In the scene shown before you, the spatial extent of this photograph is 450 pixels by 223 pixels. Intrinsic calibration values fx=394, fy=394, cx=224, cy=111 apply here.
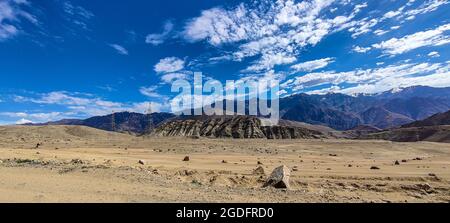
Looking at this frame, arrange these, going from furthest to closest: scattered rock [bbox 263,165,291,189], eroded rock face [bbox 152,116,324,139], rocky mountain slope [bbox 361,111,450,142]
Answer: eroded rock face [bbox 152,116,324,139] → rocky mountain slope [bbox 361,111,450,142] → scattered rock [bbox 263,165,291,189]

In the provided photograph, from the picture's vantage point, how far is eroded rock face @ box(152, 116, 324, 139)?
538 ft

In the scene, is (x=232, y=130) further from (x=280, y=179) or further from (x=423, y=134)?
(x=280, y=179)

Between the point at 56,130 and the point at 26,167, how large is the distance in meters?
134

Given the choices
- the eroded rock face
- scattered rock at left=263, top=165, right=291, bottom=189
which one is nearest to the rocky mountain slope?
the eroded rock face

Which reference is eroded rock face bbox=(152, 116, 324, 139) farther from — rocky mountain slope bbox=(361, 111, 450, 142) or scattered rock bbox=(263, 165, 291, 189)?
scattered rock bbox=(263, 165, 291, 189)

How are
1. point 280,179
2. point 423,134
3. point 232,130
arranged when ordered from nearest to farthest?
point 280,179 < point 423,134 < point 232,130

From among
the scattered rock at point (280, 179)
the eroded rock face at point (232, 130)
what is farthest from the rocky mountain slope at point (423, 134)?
the scattered rock at point (280, 179)

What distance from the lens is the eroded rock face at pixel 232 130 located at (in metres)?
164

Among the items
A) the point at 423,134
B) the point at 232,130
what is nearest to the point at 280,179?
the point at 423,134

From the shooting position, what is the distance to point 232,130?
545 feet

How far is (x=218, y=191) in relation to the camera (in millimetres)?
15469
